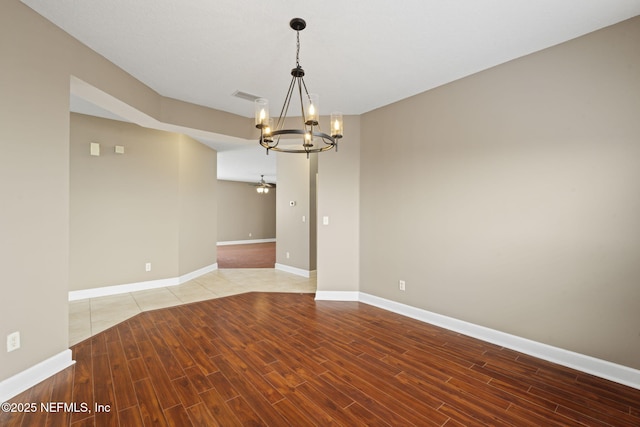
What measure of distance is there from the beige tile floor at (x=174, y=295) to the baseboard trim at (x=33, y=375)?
0.53 metres

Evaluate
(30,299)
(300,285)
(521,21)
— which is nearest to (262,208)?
(300,285)

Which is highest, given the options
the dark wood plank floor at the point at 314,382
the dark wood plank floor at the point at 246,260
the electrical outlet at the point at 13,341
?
the electrical outlet at the point at 13,341

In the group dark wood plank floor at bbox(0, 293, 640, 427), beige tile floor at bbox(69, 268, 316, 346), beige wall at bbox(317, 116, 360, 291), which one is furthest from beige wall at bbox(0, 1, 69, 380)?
beige wall at bbox(317, 116, 360, 291)

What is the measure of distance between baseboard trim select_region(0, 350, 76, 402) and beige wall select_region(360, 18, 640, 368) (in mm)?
3489

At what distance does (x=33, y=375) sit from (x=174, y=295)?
2.29 meters

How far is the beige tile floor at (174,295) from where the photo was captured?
325 centimetres

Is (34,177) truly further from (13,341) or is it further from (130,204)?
(130,204)

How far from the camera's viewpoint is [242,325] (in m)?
3.21

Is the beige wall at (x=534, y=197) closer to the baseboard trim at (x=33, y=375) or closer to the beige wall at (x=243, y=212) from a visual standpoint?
the baseboard trim at (x=33, y=375)

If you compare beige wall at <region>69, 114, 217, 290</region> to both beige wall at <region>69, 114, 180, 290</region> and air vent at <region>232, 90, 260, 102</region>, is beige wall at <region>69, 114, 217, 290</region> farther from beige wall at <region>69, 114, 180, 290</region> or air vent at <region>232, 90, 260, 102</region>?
air vent at <region>232, 90, 260, 102</region>

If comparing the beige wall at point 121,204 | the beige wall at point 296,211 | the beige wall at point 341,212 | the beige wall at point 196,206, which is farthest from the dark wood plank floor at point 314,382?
the beige wall at point 296,211

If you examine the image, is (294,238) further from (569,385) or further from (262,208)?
(262,208)

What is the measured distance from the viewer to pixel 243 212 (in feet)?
38.2

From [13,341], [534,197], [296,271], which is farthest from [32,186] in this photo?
[296,271]
